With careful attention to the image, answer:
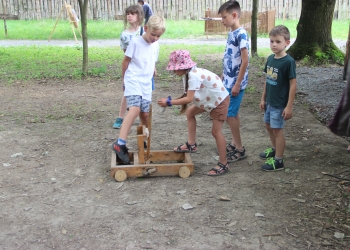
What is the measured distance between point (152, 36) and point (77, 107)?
309 cm

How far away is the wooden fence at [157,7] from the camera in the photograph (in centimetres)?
2327

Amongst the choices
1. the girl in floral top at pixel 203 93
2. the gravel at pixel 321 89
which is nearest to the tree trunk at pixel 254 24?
the gravel at pixel 321 89

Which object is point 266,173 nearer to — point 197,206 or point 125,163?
point 197,206

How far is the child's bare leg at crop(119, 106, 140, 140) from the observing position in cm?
445

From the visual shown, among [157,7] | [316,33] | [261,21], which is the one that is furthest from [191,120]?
[157,7]

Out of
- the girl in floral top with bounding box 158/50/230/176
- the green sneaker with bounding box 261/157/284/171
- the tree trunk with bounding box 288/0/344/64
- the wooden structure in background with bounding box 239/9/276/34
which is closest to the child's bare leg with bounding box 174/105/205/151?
the girl in floral top with bounding box 158/50/230/176

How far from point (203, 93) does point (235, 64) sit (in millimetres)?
646

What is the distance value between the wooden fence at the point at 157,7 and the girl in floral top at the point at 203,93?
19971 mm

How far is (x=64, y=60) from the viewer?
38.2 ft

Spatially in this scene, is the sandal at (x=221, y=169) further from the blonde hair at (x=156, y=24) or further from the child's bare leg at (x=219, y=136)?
the blonde hair at (x=156, y=24)

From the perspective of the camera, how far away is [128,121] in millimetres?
4504

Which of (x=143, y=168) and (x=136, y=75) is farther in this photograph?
(x=136, y=75)

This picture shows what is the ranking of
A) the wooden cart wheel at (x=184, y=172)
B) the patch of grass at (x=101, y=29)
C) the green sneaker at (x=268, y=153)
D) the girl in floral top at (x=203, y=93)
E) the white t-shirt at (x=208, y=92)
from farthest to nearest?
1. the patch of grass at (x=101, y=29)
2. the green sneaker at (x=268, y=153)
3. the wooden cart wheel at (x=184, y=172)
4. the white t-shirt at (x=208, y=92)
5. the girl in floral top at (x=203, y=93)

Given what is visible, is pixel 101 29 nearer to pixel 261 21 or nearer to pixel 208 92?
pixel 261 21
